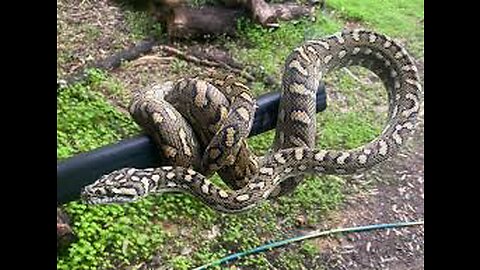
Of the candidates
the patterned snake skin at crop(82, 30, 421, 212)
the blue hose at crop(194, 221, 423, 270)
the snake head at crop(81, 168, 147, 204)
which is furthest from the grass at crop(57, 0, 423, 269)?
the snake head at crop(81, 168, 147, 204)

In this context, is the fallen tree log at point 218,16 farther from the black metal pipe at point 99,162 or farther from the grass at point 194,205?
the black metal pipe at point 99,162

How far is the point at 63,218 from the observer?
3.40 meters

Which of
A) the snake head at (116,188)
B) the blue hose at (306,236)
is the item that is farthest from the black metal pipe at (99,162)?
the blue hose at (306,236)

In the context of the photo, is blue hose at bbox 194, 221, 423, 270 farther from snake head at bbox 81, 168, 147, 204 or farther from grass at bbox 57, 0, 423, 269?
snake head at bbox 81, 168, 147, 204

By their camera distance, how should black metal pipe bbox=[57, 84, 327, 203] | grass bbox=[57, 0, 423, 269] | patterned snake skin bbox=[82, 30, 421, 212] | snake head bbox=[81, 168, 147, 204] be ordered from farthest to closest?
1. grass bbox=[57, 0, 423, 269]
2. patterned snake skin bbox=[82, 30, 421, 212]
3. snake head bbox=[81, 168, 147, 204]
4. black metal pipe bbox=[57, 84, 327, 203]

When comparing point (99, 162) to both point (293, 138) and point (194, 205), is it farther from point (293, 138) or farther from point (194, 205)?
point (194, 205)

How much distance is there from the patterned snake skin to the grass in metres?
1.03

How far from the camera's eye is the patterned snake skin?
1.95 metres

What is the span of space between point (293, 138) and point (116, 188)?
A: 0.62 m

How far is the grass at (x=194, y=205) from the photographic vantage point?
3.57m

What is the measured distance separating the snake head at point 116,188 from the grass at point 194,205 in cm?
149

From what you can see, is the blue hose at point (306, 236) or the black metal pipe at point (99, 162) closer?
the black metal pipe at point (99, 162)
